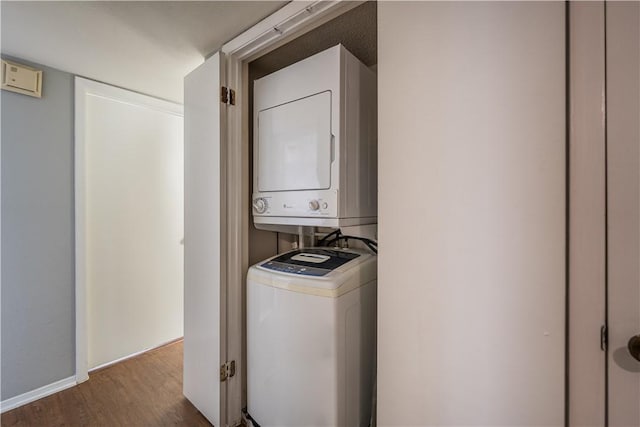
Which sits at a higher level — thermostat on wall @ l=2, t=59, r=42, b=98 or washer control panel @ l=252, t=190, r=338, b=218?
thermostat on wall @ l=2, t=59, r=42, b=98

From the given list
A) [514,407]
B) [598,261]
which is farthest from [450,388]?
[598,261]

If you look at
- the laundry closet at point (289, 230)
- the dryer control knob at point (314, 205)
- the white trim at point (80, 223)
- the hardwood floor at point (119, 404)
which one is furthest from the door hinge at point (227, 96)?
the hardwood floor at point (119, 404)

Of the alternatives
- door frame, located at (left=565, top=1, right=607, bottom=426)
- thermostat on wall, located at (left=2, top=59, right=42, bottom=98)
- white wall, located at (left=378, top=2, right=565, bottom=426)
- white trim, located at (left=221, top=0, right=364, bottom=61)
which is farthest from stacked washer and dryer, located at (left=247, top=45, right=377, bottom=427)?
thermostat on wall, located at (left=2, top=59, right=42, bottom=98)

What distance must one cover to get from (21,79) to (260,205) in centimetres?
167

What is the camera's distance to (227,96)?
1.51 metres

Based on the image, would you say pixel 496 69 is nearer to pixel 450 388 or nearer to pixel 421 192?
pixel 421 192

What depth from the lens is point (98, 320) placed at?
2.08 meters

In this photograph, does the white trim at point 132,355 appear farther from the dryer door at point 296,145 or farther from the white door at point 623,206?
the white door at point 623,206

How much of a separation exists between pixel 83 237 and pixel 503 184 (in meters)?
2.49

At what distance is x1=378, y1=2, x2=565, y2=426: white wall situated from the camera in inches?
26.0

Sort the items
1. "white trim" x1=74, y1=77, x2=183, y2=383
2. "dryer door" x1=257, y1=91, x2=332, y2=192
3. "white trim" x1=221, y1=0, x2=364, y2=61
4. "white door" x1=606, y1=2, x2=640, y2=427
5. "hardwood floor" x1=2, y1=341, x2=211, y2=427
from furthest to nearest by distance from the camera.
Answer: "white trim" x1=74, y1=77, x2=183, y2=383 < "hardwood floor" x1=2, y1=341, x2=211, y2=427 < "dryer door" x1=257, y1=91, x2=332, y2=192 < "white trim" x1=221, y1=0, x2=364, y2=61 < "white door" x1=606, y1=2, x2=640, y2=427

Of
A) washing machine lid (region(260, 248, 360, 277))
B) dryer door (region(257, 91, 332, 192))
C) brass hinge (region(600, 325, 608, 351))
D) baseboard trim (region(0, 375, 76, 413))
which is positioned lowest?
baseboard trim (region(0, 375, 76, 413))

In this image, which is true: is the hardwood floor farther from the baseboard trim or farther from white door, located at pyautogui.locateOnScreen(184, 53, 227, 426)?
white door, located at pyautogui.locateOnScreen(184, 53, 227, 426)

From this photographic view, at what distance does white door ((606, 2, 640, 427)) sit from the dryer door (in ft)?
2.84
